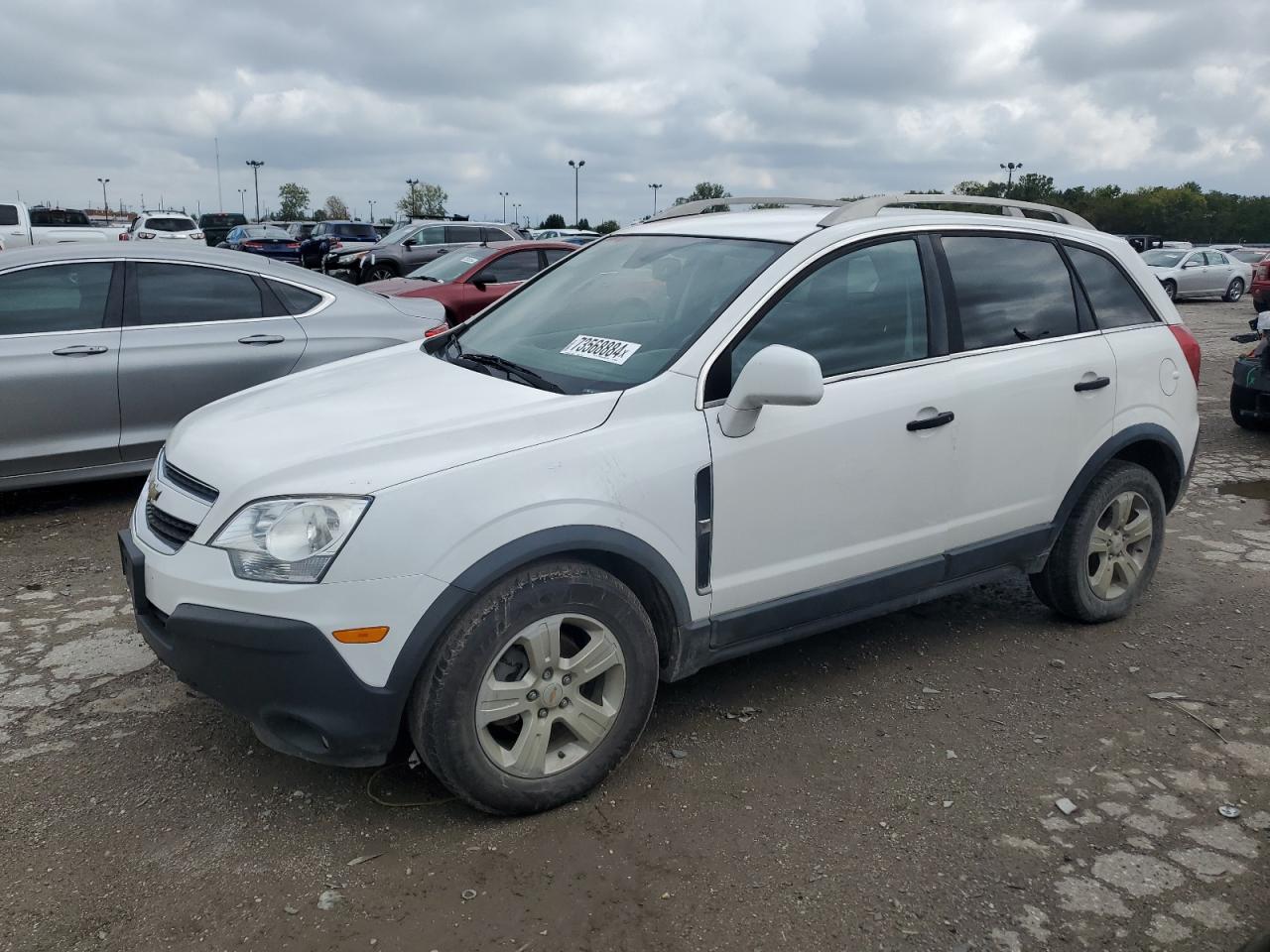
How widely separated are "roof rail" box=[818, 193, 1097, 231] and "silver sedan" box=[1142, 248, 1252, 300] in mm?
23482

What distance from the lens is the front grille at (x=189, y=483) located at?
9.96 ft

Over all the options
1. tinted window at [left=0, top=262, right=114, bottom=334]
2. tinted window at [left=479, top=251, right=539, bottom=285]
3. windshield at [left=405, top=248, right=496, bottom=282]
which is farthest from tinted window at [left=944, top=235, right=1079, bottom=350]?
windshield at [left=405, top=248, right=496, bottom=282]

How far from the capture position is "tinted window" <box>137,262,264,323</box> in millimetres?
6203

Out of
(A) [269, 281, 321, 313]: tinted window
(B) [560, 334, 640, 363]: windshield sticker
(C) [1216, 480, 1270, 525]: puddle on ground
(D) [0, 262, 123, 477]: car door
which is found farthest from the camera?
(C) [1216, 480, 1270, 525]: puddle on ground

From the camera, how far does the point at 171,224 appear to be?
3022 centimetres

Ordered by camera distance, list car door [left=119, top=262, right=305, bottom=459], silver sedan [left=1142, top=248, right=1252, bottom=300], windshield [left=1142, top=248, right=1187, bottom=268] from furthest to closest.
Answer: windshield [left=1142, top=248, right=1187, bottom=268], silver sedan [left=1142, top=248, right=1252, bottom=300], car door [left=119, top=262, right=305, bottom=459]

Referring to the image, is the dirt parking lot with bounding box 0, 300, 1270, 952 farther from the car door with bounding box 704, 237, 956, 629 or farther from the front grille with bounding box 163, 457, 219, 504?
the front grille with bounding box 163, 457, 219, 504

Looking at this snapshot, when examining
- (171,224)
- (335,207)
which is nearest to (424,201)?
(335,207)

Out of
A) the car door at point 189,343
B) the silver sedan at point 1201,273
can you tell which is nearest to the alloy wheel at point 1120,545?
the car door at point 189,343

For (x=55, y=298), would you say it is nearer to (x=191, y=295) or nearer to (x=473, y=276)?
(x=191, y=295)

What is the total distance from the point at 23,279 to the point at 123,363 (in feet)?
2.33

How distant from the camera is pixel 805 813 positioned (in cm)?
317

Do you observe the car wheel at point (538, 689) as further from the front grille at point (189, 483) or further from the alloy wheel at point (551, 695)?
the front grille at point (189, 483)

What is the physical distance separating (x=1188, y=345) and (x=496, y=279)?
938 cm
